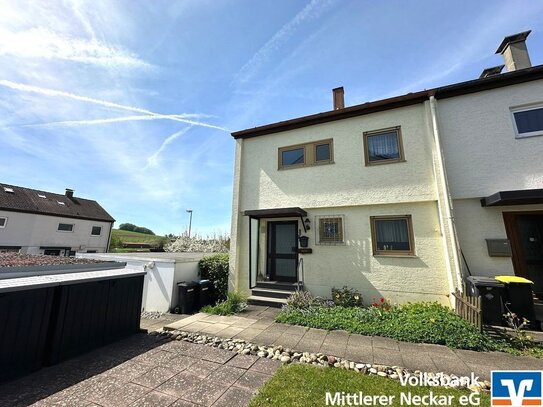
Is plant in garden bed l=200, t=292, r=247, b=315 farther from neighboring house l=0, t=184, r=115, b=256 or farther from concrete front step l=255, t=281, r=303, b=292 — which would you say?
neighboring house l=0, t=184, r=115, b=256

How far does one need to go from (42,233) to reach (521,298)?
3351 cm

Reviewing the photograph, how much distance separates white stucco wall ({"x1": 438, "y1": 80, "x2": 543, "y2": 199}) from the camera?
20.8 ft

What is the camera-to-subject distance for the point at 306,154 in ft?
29.9

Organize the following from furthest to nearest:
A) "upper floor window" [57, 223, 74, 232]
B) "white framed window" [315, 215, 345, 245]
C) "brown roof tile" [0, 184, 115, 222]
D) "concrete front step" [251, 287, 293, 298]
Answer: "upper floor window" [57, 223, 74, 232] < "brown roof tile" [0, 184, 115, 222] < "concrete front step" [251, 287, 293, 298] < "white framed window" [315, 215, 345, 245]

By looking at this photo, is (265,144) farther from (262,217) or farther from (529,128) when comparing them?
(529,128)

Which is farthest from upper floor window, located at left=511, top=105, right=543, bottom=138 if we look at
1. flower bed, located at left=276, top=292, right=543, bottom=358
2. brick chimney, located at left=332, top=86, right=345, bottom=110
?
flower bed, located at left=276, top=292, right=543, bottom=358

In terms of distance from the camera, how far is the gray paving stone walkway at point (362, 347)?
392cm

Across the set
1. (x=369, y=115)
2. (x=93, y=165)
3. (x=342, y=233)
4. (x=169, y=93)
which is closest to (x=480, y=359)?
(x=342, y=233)

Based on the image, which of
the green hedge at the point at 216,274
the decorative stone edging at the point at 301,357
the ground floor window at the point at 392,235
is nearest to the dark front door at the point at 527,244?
the ground floor window at the point at 392,235

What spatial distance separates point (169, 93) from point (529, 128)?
12.4 metres

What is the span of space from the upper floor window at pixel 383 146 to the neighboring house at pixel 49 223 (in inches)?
1178

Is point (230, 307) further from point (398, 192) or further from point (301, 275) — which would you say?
point (398, 192)

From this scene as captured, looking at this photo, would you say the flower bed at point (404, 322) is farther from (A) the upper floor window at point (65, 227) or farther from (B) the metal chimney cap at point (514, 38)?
(A) the upper floor window at point (65, 227)

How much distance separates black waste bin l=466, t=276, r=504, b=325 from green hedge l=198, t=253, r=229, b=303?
8.12m
